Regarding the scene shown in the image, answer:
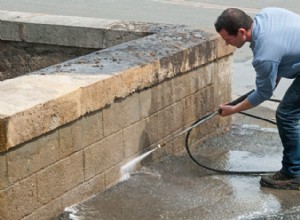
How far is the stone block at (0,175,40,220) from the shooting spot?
208 inches

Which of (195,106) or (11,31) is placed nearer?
(195,106)

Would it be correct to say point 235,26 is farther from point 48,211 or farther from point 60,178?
point 48,211

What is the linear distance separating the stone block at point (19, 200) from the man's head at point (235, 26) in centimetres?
182

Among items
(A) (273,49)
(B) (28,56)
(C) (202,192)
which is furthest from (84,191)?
(B) (28,56)

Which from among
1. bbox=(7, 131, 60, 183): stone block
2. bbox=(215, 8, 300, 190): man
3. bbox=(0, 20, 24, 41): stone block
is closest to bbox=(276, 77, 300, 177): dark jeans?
bbox=(215, 8, 300, 190): man

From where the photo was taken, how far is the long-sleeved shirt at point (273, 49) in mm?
6039

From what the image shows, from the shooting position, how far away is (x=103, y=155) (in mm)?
6207

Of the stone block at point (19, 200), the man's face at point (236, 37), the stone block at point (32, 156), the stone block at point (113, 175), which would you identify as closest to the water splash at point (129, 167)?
the stone block at point (113, 175)

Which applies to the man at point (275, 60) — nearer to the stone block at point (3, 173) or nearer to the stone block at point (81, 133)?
the stone block at point (81, 133)

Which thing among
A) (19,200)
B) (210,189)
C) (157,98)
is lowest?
(210,189)

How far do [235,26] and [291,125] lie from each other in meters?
0.92

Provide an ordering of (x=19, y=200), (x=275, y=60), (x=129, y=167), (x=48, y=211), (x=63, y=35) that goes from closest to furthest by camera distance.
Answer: (x=19, y=200), (x=48, y=211), (x=275, y=60), (x=129, y=167), (x=63, y=35)

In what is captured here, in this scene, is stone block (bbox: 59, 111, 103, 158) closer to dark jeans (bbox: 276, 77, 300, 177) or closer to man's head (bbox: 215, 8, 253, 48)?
man's head (bbox: 215, 8, 253, 48)

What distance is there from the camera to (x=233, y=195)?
6.29 m
